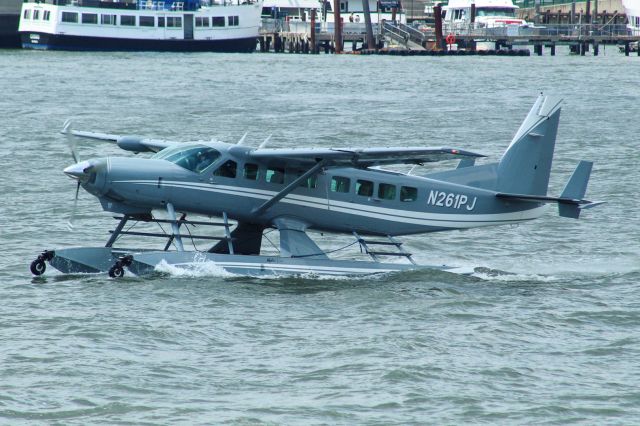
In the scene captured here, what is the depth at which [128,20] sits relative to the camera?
326 feet

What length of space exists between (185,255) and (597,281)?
7.55 meters

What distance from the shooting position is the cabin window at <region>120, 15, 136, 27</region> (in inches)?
3895

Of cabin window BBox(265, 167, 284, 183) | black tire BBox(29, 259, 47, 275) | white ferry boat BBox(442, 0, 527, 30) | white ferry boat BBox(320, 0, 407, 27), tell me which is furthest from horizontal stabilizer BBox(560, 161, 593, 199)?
white ferry boat BBox(320, 0, 407, 27)

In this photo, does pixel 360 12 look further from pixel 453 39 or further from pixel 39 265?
pixel 39 265

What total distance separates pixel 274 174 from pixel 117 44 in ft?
270

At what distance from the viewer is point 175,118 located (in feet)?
166

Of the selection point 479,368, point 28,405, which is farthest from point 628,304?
point 28,405

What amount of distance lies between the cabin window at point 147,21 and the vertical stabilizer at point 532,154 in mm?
80901

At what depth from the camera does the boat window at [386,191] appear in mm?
21188

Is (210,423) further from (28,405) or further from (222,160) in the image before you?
(222,160)

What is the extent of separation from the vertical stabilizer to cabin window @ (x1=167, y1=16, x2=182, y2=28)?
81.4 metres

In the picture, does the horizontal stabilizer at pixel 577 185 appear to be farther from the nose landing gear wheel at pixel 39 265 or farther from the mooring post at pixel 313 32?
the mooring post at pixel 313 32

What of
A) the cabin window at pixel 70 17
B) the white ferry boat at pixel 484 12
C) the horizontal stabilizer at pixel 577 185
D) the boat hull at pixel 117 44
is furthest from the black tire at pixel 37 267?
the white ferry boat at pixel 484 12

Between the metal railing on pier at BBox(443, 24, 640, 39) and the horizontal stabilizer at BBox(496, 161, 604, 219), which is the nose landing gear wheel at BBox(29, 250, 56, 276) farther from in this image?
the metal railing on pier at BBox(443, 24, 640, 39)
